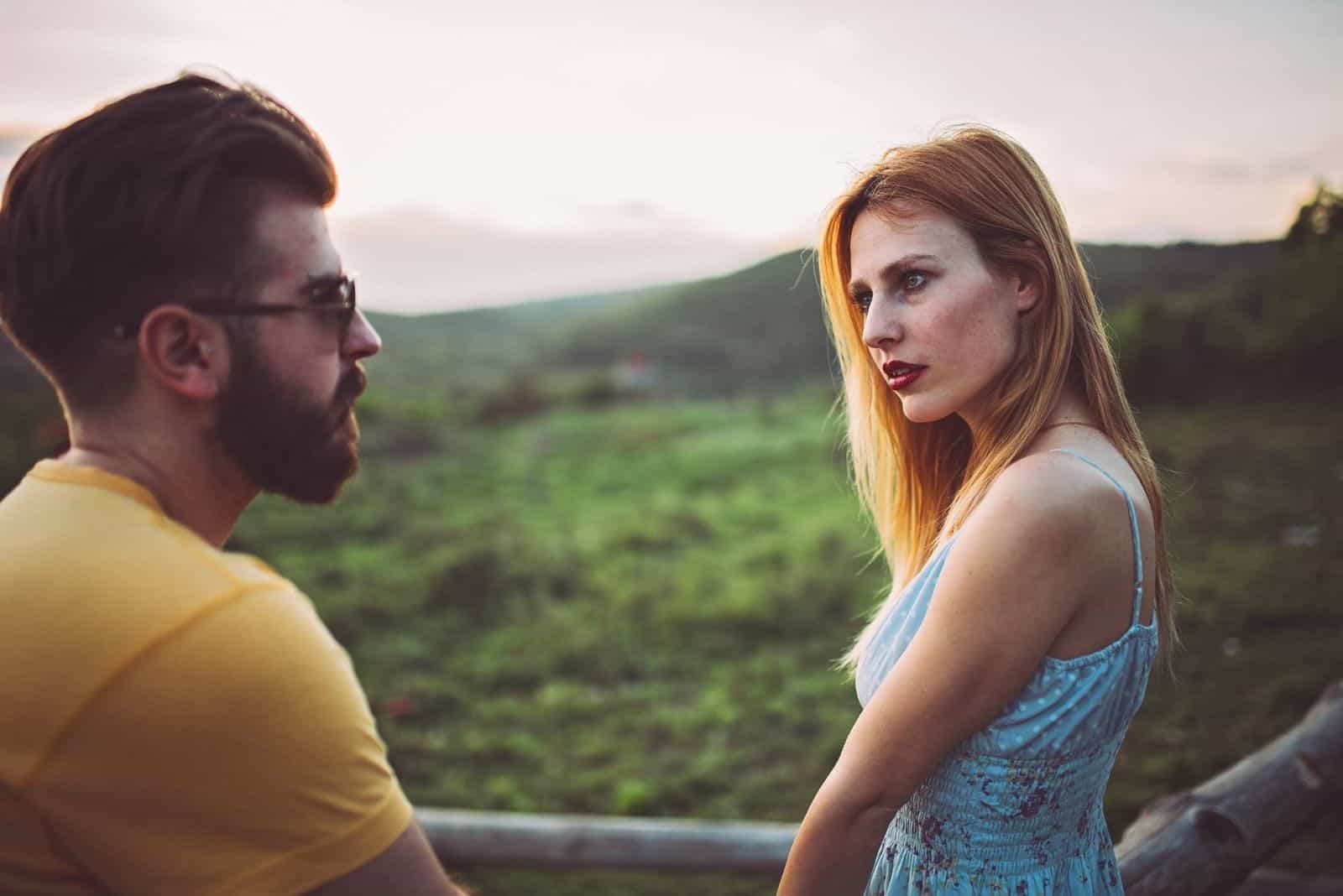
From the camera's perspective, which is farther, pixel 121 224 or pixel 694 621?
pixel 694 621

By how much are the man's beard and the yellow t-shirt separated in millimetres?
314

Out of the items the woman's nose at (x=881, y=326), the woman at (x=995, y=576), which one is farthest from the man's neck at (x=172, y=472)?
the woman's nose at (x=881, y=326)

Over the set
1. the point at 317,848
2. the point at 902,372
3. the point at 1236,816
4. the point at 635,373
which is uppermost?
the point at 902,372

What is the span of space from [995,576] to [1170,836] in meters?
1.43

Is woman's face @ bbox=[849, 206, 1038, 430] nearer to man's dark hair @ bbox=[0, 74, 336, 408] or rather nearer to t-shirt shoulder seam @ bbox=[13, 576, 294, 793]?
man's dark hair @ bbox=[0, 74, 336, 408]

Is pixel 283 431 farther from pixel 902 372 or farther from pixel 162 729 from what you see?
pixel 902 372

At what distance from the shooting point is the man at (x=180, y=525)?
3.86 feet

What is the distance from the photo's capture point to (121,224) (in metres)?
1.43

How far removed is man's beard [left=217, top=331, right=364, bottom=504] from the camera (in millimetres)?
1555

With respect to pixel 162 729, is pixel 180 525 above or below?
above

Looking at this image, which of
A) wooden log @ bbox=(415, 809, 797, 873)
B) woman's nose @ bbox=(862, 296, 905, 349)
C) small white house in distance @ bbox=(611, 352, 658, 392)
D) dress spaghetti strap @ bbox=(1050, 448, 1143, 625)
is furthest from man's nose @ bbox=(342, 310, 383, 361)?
small white house in distance @ bbox=(611, 352, 658, 392)

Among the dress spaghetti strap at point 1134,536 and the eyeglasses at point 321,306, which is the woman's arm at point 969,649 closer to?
the dress spaghetti strap at point 1134,536

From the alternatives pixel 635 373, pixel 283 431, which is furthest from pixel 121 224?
pixel 635 373

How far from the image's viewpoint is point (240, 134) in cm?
150
